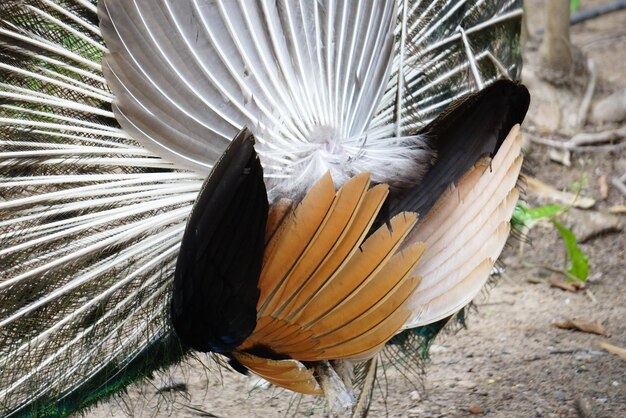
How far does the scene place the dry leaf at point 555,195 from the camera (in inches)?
222

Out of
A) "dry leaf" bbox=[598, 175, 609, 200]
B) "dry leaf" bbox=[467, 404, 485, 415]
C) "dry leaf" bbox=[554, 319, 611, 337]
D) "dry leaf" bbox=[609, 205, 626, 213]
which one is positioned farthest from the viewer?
"dry leaf" bbox=[598, 175, 609, 200]

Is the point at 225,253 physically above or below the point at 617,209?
above

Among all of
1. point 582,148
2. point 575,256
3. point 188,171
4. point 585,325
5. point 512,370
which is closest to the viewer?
point 188,171

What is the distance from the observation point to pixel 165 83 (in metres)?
2.60

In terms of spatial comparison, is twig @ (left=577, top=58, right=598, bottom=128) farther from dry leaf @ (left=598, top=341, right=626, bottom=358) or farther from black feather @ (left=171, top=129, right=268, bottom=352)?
black feather @ (left=171, top=129, right=268, bottom=352)

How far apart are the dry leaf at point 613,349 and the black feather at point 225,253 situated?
242 centimetres

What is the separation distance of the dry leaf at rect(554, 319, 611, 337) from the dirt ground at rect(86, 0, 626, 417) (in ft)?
0.11

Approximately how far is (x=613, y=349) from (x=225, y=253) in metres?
2.63

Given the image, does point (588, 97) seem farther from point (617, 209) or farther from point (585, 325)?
point (585, 325)

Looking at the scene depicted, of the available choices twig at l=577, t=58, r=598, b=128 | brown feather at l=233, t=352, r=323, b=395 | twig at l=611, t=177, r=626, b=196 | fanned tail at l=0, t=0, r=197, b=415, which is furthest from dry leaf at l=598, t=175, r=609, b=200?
fanned tail at l=0, t=0, r=197, b=415

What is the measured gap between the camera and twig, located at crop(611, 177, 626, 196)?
5.77m

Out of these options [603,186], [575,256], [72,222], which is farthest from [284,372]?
[603,186]

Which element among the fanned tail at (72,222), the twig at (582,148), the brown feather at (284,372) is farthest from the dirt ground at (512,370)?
the twig at (582,148)

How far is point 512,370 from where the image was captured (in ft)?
13.3
